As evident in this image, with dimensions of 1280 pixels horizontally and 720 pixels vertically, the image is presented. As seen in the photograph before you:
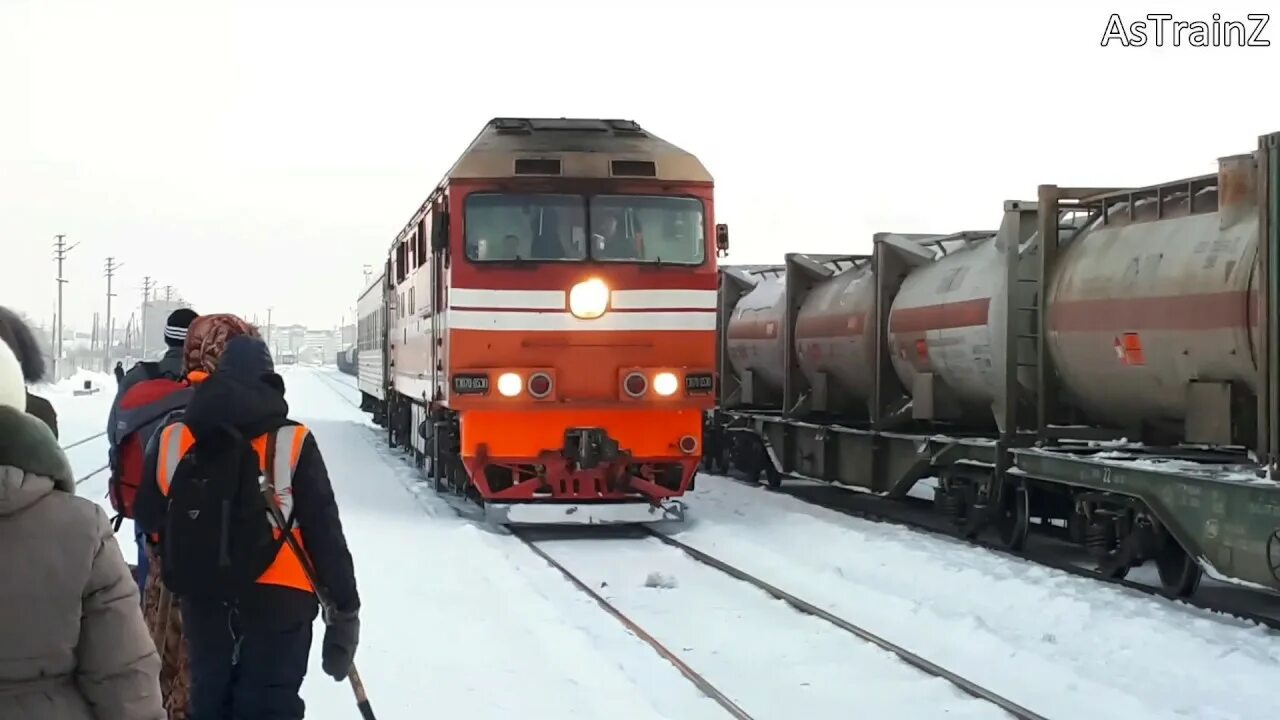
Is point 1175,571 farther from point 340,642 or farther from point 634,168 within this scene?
point 340,642

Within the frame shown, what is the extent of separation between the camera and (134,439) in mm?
5316

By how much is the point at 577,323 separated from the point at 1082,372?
15.0ft

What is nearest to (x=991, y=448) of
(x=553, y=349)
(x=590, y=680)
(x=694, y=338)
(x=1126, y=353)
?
(x=1126, y=353)

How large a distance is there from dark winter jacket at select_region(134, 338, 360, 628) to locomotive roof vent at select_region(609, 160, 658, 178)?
8.86m

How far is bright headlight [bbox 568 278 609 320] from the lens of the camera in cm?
1240

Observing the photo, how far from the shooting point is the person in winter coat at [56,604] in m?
2.62

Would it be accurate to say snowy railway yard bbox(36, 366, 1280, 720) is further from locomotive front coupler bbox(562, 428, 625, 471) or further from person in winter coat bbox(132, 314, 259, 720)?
person in winter coat bbox(132, 314, 259, 720)

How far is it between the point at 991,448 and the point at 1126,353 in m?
2.11

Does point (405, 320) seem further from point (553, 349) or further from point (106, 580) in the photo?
point (106, 580)

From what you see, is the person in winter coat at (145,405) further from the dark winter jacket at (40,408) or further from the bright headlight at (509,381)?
the bright headlight at (509,381)

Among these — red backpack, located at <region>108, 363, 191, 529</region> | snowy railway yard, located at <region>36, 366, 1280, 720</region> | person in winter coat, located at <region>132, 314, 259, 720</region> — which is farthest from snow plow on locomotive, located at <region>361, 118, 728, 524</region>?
person in winter coat, located at <region>132, 314, 259, 720</region>

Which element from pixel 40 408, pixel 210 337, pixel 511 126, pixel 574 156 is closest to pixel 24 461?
pixel 210 337

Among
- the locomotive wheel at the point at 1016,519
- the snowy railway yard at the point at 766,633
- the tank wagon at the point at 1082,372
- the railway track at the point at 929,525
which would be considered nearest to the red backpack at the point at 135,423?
the snowy railway yard at the point at 766,633

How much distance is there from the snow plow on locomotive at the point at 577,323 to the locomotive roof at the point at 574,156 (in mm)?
20
